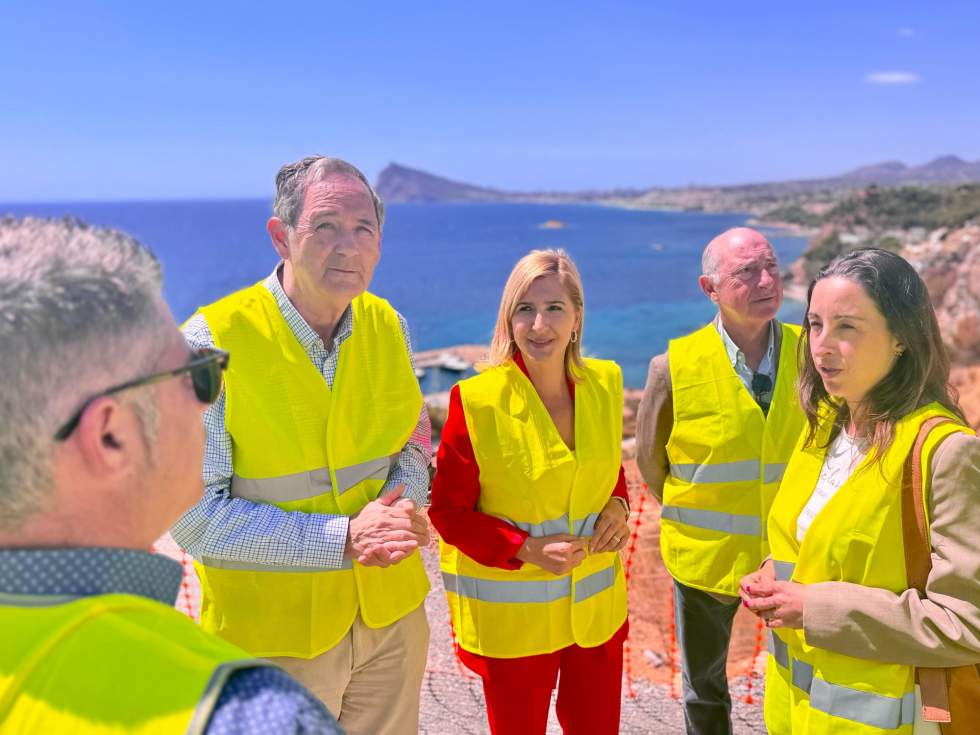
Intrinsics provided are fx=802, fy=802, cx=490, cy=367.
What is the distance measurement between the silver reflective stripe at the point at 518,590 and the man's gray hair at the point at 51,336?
6.78 feet

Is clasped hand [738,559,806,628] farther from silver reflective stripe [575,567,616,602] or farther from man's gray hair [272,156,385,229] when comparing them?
man's gray hair [272,156,385,229]

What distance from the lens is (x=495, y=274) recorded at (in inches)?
3775

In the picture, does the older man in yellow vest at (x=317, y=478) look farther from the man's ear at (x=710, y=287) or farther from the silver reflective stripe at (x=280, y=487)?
the man's ear at (x=710, y=287)

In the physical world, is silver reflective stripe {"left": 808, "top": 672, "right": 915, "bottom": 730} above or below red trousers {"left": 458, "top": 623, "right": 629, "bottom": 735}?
above

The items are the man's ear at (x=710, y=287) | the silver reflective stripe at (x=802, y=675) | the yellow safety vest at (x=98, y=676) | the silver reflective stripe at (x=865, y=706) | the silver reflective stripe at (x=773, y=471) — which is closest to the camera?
the yellow safety vest at (x=98, y=676)

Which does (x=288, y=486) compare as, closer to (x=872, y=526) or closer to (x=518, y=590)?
(x=518, y=590)

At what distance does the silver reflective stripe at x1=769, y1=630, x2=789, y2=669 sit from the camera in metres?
2.54

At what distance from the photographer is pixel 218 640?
104 cm

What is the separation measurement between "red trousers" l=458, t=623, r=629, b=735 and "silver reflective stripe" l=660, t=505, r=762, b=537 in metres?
0.68

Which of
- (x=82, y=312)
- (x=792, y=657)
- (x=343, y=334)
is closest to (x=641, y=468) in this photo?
(x=792, y=657)

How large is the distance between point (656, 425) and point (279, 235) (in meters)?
1.87

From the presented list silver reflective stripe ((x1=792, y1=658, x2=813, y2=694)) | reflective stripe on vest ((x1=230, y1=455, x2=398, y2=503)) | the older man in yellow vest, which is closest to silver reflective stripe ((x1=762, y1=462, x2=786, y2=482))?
silver reflective stripe ((x1=792, y1=658, x2=813, y2=694))

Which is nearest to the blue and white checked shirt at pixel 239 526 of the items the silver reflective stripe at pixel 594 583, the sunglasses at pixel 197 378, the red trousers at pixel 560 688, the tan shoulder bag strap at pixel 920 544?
the red trousers at pixel 560 688

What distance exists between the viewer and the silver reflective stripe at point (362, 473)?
2.67m
